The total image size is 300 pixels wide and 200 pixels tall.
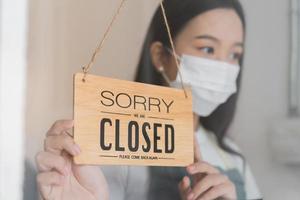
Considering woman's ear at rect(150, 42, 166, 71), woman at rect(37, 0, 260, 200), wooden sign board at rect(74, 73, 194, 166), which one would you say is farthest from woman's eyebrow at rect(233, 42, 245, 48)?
wooden sign board at rect(74, 73, 194, 166)

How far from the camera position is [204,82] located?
1.14m

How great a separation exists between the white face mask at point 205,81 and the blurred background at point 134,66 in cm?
10

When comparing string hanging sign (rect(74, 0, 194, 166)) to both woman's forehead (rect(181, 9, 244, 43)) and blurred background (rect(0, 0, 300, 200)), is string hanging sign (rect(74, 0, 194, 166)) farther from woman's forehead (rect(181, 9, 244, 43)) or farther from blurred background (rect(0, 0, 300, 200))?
woman's forehead (rect(181, 9, 244, 43))

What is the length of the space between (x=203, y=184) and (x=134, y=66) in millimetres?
320

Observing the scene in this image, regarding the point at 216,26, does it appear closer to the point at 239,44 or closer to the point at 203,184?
the point at 239,44

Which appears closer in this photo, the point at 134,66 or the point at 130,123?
the point at 130,123

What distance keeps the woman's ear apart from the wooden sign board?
17 centimetres

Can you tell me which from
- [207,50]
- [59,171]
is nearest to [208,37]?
[207,50]

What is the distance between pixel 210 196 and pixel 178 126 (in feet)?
0.82

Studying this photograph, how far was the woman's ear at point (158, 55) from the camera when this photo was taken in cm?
111

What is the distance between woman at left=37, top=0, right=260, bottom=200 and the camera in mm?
1097

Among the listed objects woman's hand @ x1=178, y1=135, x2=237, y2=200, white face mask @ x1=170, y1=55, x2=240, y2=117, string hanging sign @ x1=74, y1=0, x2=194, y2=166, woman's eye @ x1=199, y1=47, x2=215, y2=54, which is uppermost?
woman's eye @ x1=199, y1=47, x2=215, y2=54

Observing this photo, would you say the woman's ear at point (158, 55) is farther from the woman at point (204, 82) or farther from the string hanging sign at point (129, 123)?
the string hanging sign at point (129, 123)

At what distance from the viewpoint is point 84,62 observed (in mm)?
998
